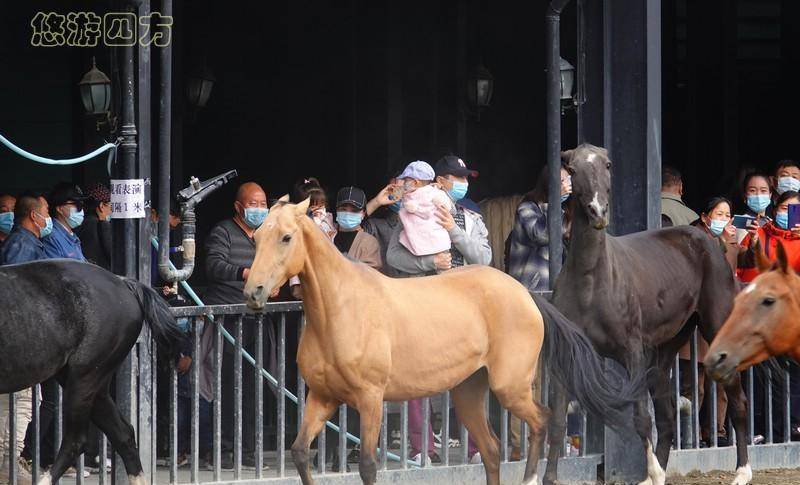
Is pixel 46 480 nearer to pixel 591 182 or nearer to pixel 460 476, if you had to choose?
pixel 460 476

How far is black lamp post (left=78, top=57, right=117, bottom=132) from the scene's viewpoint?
42.0 ft

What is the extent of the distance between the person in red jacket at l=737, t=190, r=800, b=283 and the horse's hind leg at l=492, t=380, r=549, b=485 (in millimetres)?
2724

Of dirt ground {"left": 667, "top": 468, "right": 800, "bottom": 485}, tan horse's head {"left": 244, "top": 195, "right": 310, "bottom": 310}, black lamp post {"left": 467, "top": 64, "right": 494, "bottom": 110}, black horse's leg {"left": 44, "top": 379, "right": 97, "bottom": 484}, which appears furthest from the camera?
black lamp post {"left": 467, "top": 64, "right": 494, "bottom": 110}

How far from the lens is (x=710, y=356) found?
782cm

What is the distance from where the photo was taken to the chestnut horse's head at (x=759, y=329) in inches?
308

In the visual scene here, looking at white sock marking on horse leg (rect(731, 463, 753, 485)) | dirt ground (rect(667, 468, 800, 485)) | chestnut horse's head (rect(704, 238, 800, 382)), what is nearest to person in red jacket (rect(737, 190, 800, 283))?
dirt ground (rect(667, 468, 800, 485))

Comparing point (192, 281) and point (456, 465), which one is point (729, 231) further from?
point (192, 281)

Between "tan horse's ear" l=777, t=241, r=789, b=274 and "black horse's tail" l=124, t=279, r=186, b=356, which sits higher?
"tan horse's ear" l=777, t=241, r=789, b=274

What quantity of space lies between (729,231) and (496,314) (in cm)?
325

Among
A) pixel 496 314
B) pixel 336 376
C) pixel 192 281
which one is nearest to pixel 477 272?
pixel 496 314

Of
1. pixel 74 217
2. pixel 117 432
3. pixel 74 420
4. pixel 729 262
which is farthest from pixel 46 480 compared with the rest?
pixel 729 262

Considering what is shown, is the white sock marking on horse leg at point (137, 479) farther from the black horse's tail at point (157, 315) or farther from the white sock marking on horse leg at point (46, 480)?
the black horse's tail at point (157, 315)

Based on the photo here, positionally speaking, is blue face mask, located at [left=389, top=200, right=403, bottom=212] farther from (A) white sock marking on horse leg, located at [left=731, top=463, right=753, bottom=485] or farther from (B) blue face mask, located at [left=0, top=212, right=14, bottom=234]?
(A) white sock marking on horse leg, located at [left=731, top=463, right=753, bottom=485]

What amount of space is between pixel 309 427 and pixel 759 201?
15.7 feet
